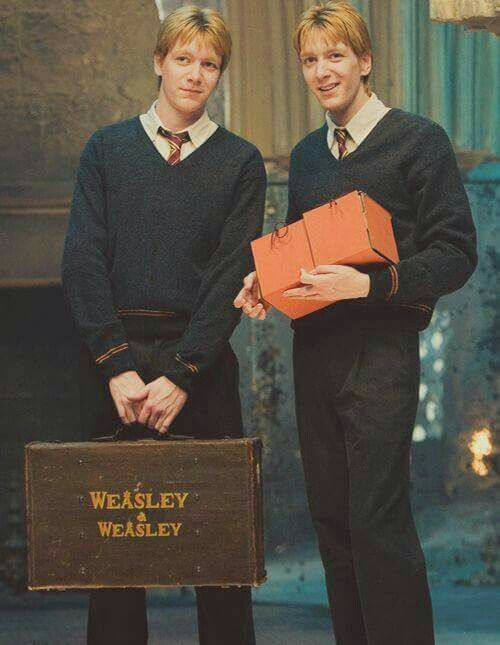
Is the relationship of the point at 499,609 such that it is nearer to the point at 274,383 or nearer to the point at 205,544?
the point at 274,383

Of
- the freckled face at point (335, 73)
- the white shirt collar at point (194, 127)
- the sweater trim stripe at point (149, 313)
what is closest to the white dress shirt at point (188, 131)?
the white shirt collar at point (194, 127)

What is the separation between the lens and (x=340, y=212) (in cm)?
288

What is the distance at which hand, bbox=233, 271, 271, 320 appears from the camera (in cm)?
309

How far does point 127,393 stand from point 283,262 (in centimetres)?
51

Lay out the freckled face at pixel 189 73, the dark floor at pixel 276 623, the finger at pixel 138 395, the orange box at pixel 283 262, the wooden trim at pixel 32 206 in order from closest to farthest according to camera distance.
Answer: the orange box at pixel 283 262 → the finger at pixel 138 395 → the freckled face at pixel 189 73 → the dark floor at pixel 276 623 → the wooden trim at pixel 32 206

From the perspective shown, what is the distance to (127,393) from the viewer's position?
3051mm

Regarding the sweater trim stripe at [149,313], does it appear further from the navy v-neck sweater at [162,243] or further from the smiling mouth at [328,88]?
the smiling mouth at [328,88]

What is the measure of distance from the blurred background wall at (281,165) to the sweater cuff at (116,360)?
1.72 m

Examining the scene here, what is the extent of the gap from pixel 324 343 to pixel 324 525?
46cm

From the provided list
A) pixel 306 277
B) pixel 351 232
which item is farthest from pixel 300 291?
pixel 351 232

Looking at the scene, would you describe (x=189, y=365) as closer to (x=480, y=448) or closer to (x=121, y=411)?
(x=121, y=411)

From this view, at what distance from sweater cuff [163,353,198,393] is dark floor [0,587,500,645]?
1.43 meters

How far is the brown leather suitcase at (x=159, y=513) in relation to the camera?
2.97 metres

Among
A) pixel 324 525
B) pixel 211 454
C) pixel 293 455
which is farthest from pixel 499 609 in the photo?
pixel 211 454
